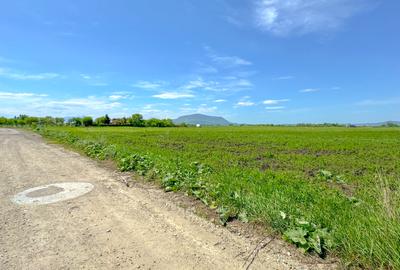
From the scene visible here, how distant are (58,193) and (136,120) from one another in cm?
10532

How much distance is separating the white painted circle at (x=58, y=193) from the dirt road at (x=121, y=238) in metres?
0.22

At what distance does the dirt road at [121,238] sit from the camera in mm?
3455

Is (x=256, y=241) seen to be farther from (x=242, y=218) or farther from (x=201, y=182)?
(x=201, y=182)

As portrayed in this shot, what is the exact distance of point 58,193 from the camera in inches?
261

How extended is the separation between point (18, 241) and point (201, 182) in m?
4.04

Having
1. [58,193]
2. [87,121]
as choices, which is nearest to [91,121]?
[87,121]

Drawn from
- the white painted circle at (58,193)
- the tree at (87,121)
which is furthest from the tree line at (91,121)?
the white painted circle at (58,193)

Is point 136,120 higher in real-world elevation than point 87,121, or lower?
higher

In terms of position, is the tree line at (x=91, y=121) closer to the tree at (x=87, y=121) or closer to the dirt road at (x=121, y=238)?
the tree at (x=87, y=121)

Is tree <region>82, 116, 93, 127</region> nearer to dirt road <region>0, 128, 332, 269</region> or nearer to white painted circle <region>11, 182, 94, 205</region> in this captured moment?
white painted circle <region>11, 182, 94, 205</region>

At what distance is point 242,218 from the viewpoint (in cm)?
486

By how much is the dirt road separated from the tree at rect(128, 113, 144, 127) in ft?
328

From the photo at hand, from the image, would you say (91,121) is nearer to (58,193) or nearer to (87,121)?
(87,121)

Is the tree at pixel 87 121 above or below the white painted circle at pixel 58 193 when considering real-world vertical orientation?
above
